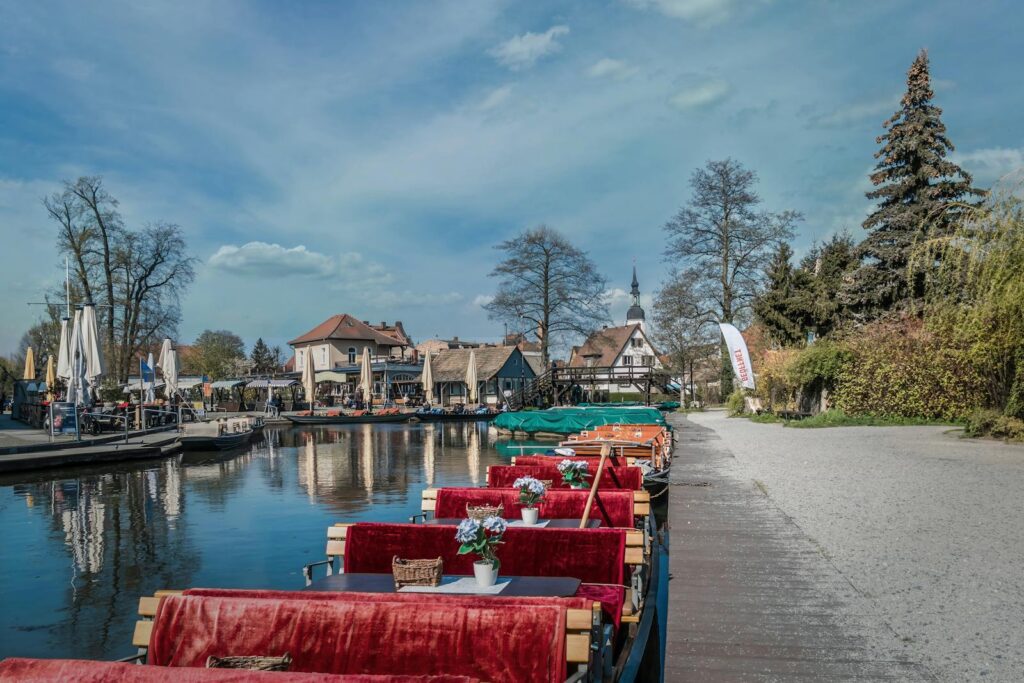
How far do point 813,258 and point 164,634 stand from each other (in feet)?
153

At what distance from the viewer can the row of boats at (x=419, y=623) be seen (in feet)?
13.1

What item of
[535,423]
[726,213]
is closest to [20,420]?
[535,423]

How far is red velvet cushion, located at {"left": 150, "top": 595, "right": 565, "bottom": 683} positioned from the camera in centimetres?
409

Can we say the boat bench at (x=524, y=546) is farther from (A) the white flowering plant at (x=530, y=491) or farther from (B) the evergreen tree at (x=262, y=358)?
(B) the evergreen tree at (x=262, y=358)

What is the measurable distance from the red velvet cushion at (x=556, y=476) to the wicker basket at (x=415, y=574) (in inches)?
242

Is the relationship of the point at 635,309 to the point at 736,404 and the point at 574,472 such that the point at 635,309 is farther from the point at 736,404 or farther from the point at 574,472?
the point at 574,472

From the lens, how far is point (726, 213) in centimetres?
A: 4691

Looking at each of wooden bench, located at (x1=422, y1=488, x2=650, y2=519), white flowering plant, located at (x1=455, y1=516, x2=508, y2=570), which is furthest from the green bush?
white flowering plant, located at (x1=455, y1=516, x2=508, y2=570)

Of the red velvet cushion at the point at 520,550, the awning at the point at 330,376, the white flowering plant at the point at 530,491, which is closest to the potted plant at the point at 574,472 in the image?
the white flowering plant at the point at 530,491

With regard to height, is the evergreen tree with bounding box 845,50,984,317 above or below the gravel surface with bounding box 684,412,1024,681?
above

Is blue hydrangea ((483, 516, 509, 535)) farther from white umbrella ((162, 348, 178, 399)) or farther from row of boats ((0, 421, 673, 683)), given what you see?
white umbrella ((162, 348, 178, 399))

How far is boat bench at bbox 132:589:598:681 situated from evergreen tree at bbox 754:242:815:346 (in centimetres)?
3720

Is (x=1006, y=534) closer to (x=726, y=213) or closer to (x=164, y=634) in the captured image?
(x=164, y=634)

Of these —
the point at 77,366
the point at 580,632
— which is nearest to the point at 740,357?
the point at 77,366
